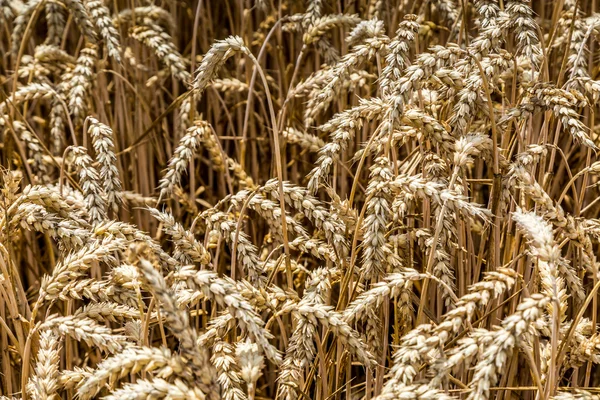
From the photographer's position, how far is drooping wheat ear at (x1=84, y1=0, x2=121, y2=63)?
1979 millimetres

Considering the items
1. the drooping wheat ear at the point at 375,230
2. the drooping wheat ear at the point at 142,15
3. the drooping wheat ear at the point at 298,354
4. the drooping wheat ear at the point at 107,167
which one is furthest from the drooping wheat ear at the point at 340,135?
the drooping wheat ear at the point at 142,15

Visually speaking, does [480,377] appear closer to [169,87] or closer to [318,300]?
[318,300]

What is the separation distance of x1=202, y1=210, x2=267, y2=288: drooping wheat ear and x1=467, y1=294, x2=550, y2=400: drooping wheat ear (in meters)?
0.56

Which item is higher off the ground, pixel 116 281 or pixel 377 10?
pixel 377 10

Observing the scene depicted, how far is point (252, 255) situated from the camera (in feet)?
5.10

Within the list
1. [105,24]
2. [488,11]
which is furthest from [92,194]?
[488,11]

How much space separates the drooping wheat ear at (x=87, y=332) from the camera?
1.30 m

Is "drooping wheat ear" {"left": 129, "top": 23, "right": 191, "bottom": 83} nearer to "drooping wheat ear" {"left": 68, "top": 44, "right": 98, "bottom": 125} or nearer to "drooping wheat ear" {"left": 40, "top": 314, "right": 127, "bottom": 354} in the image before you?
"drooping wheat ear" {"left": 68, "top": 44, "right": 98, "bottom": 125}

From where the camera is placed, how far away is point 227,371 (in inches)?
53.5

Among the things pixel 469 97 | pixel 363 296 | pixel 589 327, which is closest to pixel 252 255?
pixel 363 296

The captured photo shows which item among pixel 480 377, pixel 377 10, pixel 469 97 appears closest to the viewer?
pixel 480 377

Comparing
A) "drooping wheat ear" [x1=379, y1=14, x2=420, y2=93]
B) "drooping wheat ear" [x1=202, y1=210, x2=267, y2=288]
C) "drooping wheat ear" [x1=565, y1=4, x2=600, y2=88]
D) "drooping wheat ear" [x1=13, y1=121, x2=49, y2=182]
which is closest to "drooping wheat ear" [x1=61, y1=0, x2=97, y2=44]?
"drooping wheat ear" [x1=13, y1=121, x2=49, y2=182]

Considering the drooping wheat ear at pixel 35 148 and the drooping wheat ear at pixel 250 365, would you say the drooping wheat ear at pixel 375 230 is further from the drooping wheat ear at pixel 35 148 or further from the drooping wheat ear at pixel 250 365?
the drooping wheat ear at pixel 35 148

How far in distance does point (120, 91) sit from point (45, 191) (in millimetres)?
1046
